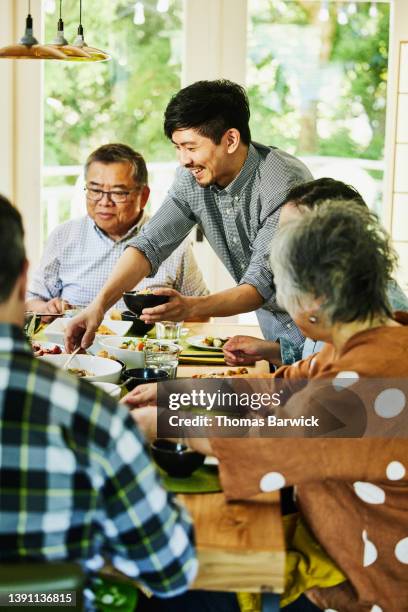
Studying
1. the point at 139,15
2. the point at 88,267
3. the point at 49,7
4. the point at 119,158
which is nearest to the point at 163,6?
the point at 139,15

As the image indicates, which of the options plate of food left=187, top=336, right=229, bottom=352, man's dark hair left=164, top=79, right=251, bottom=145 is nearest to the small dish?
plate of food left=187, top=336, right=229, bottom=352

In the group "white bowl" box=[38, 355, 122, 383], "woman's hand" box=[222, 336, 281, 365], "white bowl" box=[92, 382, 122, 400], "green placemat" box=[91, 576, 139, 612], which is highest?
"white bowl" box=[92, 382, 122, 400]

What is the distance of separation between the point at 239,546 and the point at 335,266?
0.52m

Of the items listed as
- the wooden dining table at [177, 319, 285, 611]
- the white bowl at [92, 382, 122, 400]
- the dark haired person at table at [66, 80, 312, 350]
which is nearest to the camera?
the wooden dining table at [177, 319, 285, 611]

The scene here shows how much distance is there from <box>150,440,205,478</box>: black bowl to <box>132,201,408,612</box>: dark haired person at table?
22 mm

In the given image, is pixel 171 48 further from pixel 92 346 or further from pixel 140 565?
pixel 140 565

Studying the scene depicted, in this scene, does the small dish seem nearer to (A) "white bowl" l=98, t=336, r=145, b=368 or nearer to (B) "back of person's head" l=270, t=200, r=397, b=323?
(A) "white bowl" l=98, t=336, r=145, b=368

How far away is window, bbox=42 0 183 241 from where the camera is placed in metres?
4.38

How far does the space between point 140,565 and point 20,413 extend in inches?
10.9

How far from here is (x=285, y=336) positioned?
2.71m

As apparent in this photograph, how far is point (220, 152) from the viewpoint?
2.76m

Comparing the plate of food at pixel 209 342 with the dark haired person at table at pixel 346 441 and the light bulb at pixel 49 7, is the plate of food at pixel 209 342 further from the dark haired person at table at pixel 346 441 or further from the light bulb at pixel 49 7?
the light bulb at pixel 49 7

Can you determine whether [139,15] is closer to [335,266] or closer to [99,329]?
[99,329]

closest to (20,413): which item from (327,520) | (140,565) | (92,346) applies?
(140,565)
